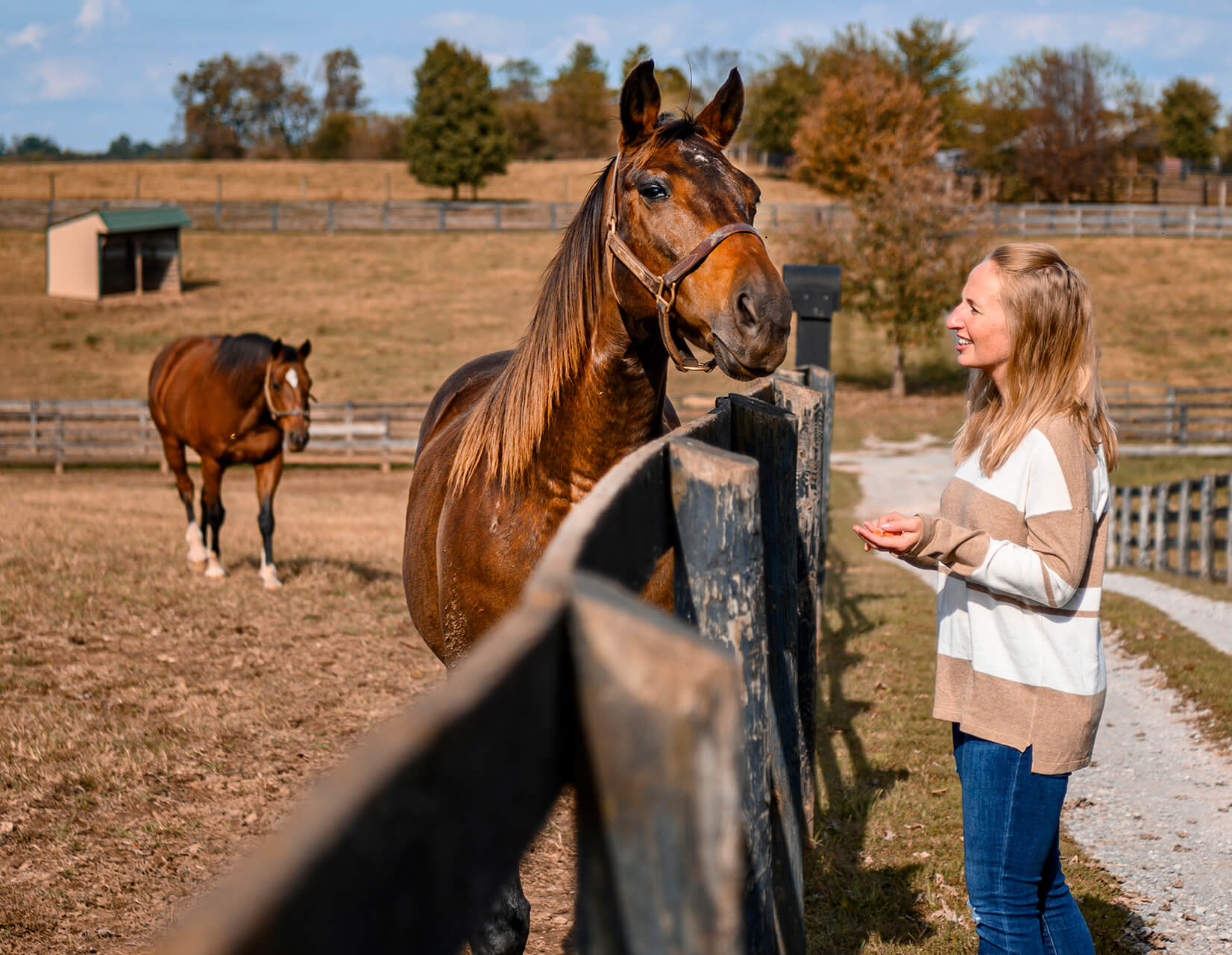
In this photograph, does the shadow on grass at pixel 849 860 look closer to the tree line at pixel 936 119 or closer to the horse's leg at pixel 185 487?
the horse's leg at pixel 185 487

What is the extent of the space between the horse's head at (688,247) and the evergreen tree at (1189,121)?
236ft

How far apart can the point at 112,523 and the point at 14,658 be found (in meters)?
5.76

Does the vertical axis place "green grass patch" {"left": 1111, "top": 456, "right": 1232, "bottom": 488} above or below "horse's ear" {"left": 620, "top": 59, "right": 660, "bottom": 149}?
below

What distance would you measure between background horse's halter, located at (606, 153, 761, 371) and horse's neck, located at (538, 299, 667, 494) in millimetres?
129

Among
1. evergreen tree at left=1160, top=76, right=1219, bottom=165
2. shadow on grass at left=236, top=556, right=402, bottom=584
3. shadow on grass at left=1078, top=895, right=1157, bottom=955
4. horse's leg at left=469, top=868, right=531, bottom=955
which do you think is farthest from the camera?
evergreen tree at left=1160, top=76, right=1219, bottom=165

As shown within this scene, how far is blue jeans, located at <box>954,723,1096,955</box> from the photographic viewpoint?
2.40 metres

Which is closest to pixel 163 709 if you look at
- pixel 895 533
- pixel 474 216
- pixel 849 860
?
pixel 849 860

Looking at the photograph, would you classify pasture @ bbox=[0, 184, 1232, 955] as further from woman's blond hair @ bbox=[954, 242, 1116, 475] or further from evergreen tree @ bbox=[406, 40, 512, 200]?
evergreen tree @ bbox=[406, 40, 512, 200]

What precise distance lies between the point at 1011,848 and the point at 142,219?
36847 mm

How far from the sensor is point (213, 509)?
9219mm

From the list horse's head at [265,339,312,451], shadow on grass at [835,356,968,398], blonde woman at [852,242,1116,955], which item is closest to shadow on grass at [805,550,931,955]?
blonde woman at [852,242,1116,955]

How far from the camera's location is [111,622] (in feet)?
23.9

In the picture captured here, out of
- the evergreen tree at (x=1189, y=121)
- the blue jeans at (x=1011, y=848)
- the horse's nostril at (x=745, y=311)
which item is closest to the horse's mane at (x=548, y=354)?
the horse's nostril at (x=745, y=311)

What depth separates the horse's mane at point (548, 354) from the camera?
308 cm
